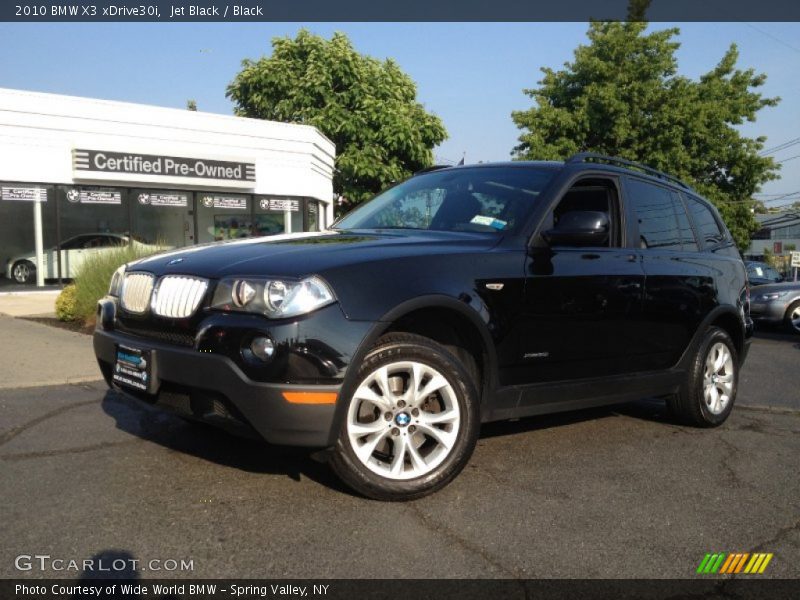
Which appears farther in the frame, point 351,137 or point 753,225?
point 753,225

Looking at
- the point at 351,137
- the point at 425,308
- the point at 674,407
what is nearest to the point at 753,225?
the point at 351,137

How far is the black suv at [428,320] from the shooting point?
321 centimetres

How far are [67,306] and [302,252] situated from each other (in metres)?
8.50

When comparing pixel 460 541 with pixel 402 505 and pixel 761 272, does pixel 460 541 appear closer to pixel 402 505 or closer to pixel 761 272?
pixel 402 505

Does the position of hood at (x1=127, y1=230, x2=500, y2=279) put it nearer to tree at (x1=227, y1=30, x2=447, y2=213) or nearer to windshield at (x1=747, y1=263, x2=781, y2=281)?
windshield at (x1=747, y1=263, x2=781, y2=281)

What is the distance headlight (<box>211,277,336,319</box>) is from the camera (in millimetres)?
3193

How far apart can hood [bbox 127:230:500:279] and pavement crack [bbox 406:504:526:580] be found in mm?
1187

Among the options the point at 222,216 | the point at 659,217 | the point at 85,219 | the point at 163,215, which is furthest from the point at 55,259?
the point at 659,217

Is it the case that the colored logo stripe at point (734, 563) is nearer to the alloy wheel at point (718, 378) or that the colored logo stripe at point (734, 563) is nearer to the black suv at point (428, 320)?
the black suv at point (428, 320)

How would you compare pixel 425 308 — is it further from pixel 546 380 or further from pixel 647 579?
pixel 647 579

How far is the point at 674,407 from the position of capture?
17.1 ft

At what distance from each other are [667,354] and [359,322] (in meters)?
2.54

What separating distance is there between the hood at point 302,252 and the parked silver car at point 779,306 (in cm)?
1121

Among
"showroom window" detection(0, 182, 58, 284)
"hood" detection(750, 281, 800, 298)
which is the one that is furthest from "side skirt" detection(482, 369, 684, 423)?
"showroom window" detection(0, 182, 58, 284)
